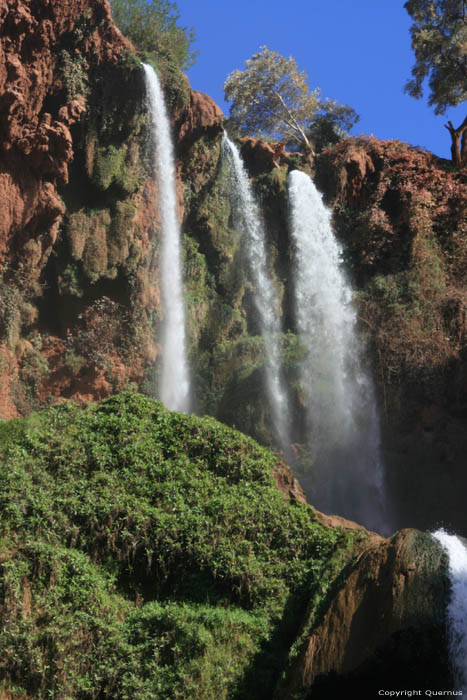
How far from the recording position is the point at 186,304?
18.4m

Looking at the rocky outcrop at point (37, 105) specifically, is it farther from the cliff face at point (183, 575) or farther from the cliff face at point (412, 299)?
the cliff face at point (412, 299)

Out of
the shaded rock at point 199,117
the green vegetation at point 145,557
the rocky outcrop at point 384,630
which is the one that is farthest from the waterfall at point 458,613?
the shaded rock at point 199,117

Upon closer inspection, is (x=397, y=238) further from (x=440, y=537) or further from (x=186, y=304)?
(x=440, y=537)

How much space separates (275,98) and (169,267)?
46.8 ft

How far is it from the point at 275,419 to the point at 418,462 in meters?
3.65

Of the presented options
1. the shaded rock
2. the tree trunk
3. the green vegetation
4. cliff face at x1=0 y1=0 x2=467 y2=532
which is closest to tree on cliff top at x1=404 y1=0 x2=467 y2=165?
the tree trunk

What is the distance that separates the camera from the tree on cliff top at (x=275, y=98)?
2767 cm

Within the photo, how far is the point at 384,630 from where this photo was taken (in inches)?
222

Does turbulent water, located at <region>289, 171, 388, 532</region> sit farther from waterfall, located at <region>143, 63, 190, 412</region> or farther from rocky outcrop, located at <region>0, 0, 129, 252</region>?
rocky outcrop, located at <region>0, 0, 129, 252</region>

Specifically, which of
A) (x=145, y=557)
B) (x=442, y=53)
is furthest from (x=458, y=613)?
(x=442, y=53)

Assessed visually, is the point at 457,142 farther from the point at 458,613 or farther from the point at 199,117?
the point at 458,613

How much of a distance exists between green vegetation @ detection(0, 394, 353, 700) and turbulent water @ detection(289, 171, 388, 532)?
224 inches

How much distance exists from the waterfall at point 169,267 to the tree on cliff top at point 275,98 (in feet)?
37.0

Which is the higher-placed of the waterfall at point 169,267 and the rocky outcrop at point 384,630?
the waterfall at point 169,267
